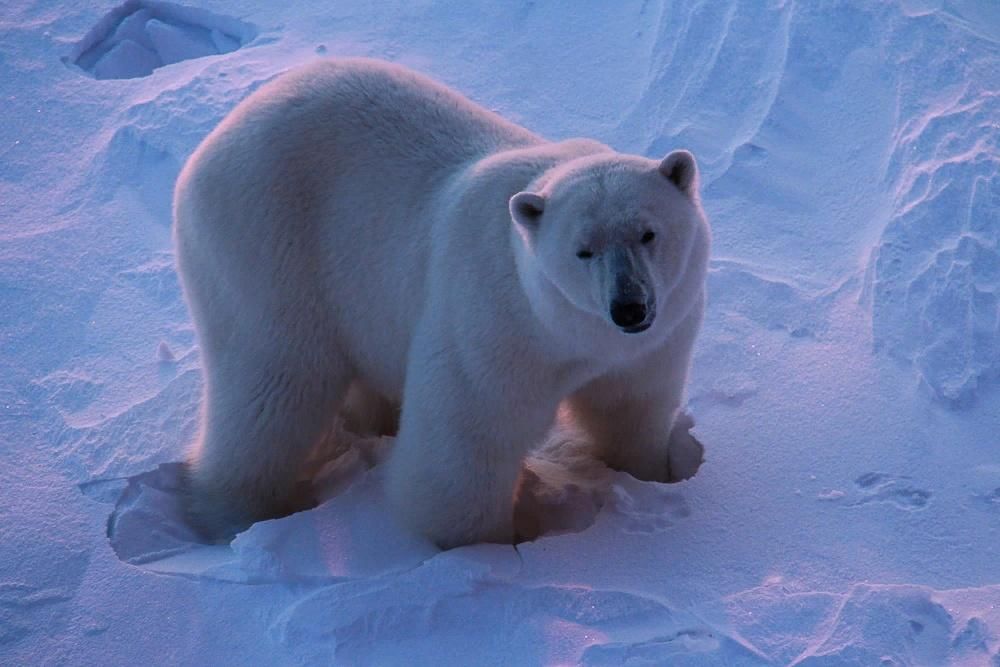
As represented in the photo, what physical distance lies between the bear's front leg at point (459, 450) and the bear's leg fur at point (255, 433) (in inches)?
18.3

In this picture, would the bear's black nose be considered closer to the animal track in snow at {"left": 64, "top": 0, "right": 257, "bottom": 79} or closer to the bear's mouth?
the bear's mouth

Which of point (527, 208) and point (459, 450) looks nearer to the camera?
point (527, 208)

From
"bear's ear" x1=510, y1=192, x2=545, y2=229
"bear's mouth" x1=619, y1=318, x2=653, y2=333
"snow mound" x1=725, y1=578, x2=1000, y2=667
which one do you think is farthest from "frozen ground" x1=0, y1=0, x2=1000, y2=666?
"bear's ear" x1=510, y1=192, x2=545, y2=229

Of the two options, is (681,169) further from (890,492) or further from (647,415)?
(890,492)

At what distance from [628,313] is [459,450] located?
2.95ft

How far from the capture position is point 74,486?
4.01 meters

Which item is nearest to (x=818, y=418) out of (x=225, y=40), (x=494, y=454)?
(x=494, y=454)

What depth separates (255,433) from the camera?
4.08 meters

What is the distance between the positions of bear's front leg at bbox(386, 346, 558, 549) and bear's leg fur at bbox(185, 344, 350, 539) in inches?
18.3

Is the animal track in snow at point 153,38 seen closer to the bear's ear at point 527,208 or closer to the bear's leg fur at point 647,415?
the bear's leg fur at point 647,415

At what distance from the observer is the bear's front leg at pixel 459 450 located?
3527 millimetres

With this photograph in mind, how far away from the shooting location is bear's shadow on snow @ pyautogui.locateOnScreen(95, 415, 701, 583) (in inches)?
142

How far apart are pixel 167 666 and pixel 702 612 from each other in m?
1.59

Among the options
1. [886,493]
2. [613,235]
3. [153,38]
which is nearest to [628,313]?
[613,235]
